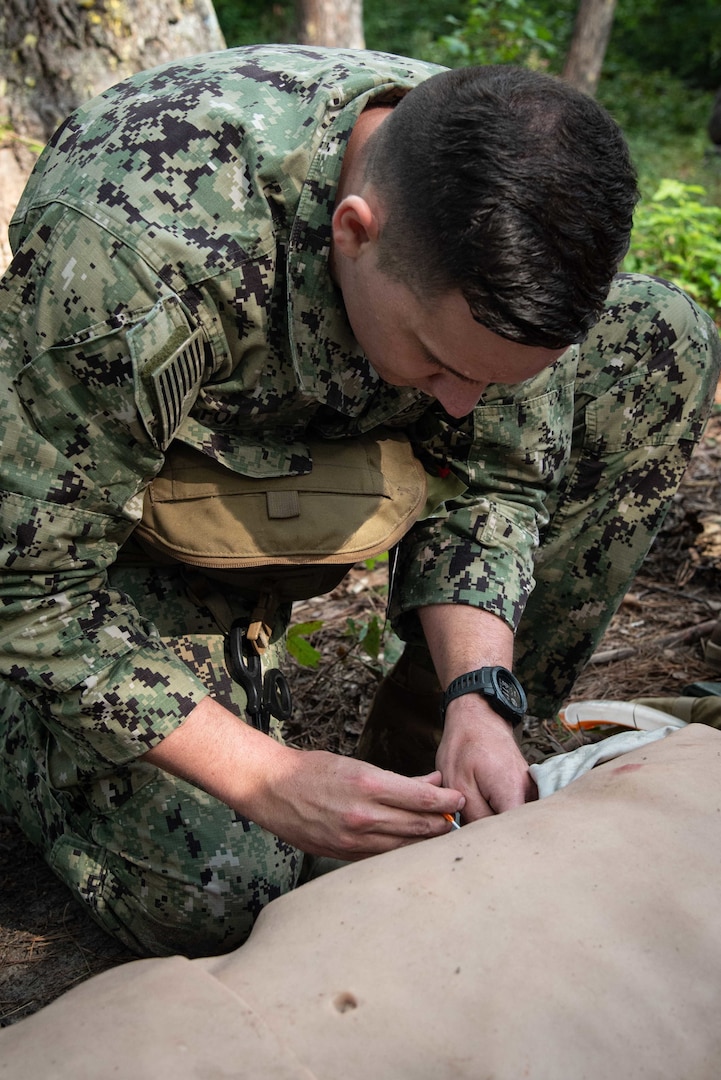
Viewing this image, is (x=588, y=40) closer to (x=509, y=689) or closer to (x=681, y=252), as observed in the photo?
(x=681, y=252)

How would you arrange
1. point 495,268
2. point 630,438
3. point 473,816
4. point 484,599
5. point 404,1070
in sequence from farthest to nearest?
1. point 630,438
2. point 484,599
3. point 473,816
4. point 495,268
5. point 404,1070

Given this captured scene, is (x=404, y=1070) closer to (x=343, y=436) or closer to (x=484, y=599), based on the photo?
(x=484, y=599)

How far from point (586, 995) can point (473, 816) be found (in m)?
0.70

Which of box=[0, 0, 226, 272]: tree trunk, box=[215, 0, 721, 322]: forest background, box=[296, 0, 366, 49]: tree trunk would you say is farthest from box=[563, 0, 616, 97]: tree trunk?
box=[0, 0, 226, 272]: tree trunk

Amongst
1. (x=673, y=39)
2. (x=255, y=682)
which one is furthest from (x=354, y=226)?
(x=673, y=39)

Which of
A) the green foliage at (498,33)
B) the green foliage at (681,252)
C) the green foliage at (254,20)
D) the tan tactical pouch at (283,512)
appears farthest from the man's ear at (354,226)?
the green foliage at (254,20)

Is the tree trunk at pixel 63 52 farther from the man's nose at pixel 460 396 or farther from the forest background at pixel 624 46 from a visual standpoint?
the forest background at pixel 624 46

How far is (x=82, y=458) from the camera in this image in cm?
193

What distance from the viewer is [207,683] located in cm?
247

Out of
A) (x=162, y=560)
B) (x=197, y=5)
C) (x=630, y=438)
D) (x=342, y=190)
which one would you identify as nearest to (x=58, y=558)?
(x=162, y=560)

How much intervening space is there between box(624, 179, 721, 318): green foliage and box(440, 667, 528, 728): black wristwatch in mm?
4650

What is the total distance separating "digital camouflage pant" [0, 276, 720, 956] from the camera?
235 centimetres

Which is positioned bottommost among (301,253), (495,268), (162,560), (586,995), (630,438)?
(162,560)

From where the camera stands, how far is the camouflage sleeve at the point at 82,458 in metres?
1.84
